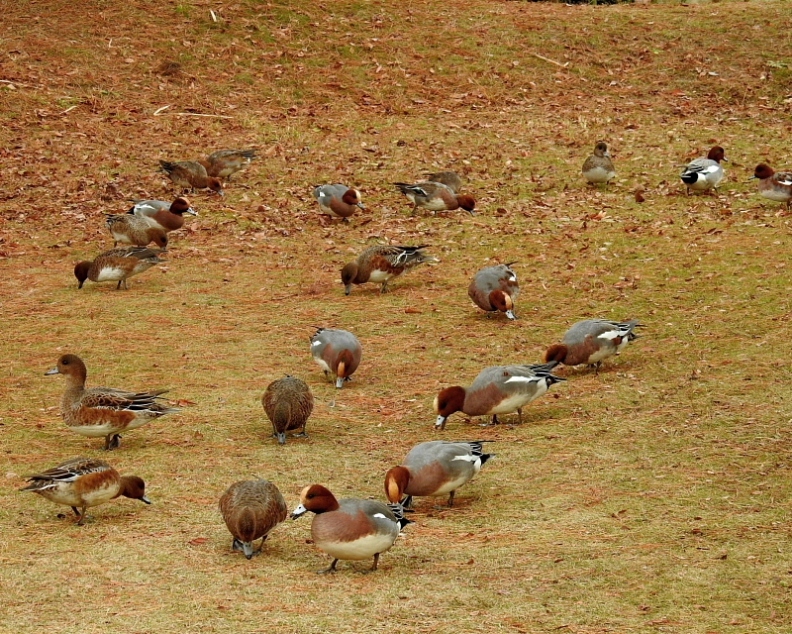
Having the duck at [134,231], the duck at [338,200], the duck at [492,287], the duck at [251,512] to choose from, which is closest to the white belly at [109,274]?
the duck at [134,231]

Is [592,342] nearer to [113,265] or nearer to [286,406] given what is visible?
[286,406]

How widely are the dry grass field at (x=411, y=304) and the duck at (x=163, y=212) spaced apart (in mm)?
398

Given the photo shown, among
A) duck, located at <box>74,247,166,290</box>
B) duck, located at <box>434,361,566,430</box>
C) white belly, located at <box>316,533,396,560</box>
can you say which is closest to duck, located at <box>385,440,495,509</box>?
white belly, located at <box>316,533,396,560</box>

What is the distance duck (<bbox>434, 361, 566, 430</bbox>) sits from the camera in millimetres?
10430

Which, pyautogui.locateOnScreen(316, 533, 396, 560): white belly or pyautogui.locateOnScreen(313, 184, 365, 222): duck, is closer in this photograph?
pyautogui.locateOnScreen(316, 533, 396, 560): white belly

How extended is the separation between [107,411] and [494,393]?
127 inches

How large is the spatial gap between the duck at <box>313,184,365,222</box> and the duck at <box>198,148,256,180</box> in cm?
199

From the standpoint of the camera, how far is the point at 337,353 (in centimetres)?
1175

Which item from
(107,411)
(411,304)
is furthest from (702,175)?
(107,411)

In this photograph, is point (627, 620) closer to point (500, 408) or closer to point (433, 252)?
point (500, 408)

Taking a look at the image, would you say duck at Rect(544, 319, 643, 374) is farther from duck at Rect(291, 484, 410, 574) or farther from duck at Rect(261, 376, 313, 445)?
duck at Rect(291, 484, 410, 574)

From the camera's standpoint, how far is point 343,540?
23.6 ft

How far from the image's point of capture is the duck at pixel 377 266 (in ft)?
49.5

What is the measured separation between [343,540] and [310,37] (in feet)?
62.8
